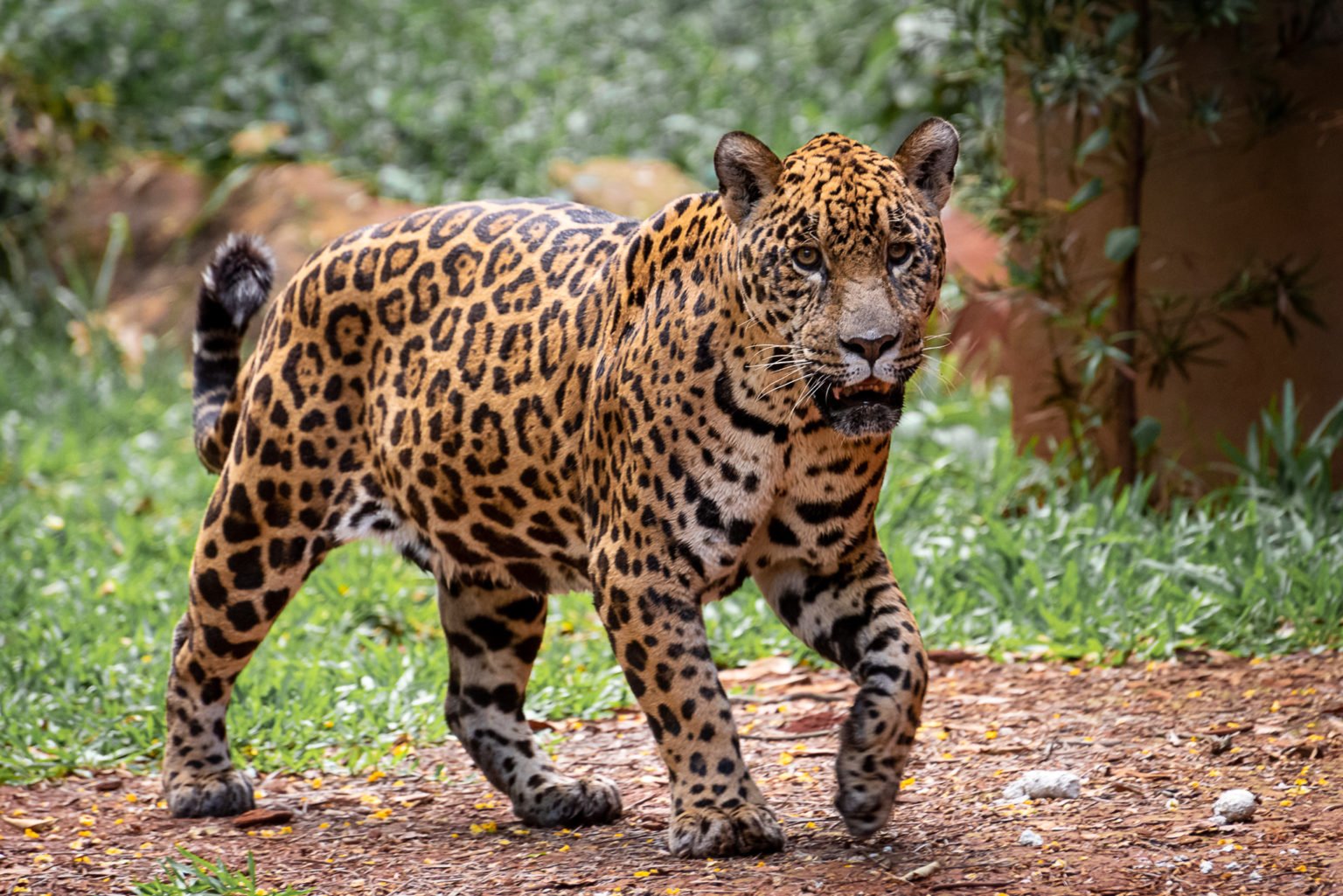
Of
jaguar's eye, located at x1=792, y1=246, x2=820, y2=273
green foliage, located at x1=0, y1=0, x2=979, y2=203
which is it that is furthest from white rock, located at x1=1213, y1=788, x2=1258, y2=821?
green foliage, located at x1=0, y1=0, x2=979, y2=203

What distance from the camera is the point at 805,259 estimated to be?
12.7 feet

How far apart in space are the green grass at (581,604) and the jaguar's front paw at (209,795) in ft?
1.32

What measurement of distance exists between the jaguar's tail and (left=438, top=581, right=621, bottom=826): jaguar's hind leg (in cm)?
93

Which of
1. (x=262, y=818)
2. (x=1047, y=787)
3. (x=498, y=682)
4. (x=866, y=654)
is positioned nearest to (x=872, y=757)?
(x=866, y=654)

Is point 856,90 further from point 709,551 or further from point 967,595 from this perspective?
point 709,551

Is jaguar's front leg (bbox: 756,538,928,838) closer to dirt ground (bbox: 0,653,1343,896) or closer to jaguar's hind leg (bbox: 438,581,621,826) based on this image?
dirt ground (bbox: 0,653,1343,896)

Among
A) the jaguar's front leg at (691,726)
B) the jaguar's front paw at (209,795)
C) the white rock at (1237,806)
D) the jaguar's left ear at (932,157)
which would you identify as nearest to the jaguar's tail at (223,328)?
the jaguar's front paw at (209,795)

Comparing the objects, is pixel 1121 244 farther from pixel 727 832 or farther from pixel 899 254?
pixel 727 832

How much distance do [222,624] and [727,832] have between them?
1.76 metres

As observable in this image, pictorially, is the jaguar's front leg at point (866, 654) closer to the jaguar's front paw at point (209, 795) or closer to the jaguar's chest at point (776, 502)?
the jaguar's chest at point (776, 502)

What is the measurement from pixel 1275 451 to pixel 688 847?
12.5ft

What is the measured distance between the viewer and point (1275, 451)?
22.7 ft

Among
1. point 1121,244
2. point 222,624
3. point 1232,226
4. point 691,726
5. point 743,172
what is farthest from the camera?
point 1232,226

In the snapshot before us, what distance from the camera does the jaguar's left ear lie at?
403 cm
